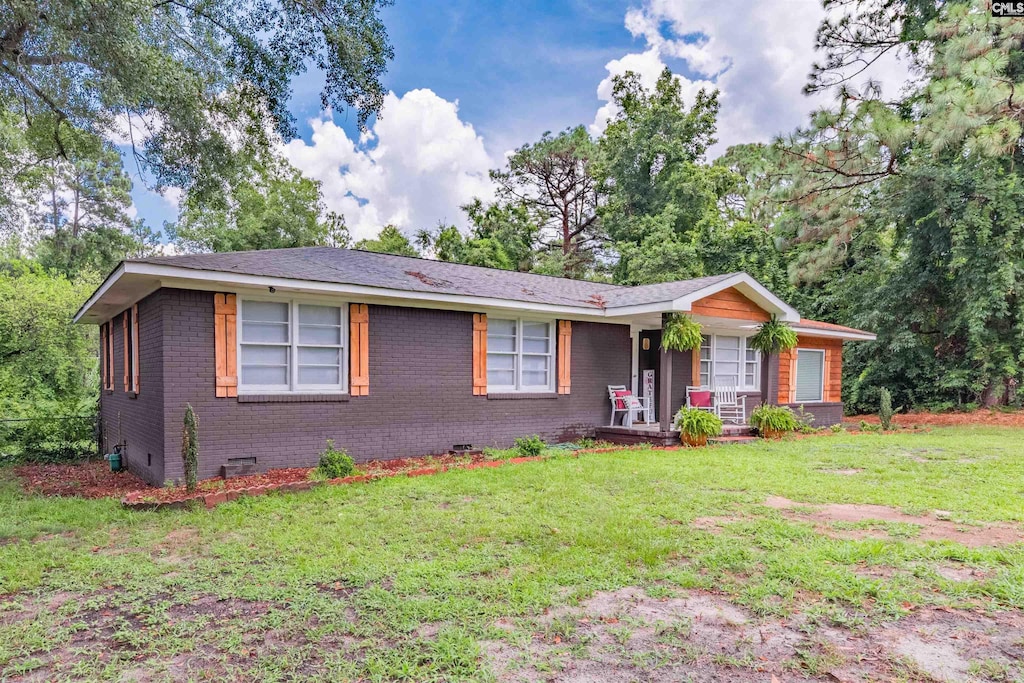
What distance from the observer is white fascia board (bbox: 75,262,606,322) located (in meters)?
6.80

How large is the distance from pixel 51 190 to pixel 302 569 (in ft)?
90.9

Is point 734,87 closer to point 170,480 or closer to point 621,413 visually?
point 621,413

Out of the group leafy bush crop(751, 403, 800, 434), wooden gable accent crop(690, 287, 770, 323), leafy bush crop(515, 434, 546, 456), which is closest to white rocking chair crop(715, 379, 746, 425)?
leafy bush crop(751, 403, 800, 434)

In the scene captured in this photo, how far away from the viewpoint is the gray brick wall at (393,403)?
721cm

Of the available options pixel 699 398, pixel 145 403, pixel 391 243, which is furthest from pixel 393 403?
pixel 391 243

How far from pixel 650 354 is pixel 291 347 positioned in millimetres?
7774

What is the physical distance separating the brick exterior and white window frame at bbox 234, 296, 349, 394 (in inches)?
7.0

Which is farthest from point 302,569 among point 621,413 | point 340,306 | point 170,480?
point 621,413

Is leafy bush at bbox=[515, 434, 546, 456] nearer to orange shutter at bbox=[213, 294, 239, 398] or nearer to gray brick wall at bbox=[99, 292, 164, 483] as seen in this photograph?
orange shutter at bbox=[213, 294, 239, 398]

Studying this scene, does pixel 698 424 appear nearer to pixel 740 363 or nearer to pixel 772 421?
pixel 772 421

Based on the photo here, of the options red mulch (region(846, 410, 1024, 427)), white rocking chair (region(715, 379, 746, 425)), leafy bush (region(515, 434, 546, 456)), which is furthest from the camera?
red mulch (region(846, 410, 1024, 427))

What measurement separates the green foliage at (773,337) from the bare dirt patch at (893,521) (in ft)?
21.5

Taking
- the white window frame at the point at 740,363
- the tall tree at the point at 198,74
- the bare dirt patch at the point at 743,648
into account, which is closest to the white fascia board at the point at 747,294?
the white window frame at the point at 740,363

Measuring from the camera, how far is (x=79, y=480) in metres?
8.59
